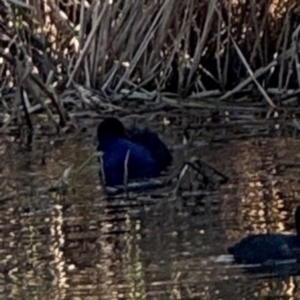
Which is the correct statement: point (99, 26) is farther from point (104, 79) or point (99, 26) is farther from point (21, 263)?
point (21, 263)

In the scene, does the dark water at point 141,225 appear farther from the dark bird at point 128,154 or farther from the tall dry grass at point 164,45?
the tall dry grass at point 164,45

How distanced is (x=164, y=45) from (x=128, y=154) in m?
2.81

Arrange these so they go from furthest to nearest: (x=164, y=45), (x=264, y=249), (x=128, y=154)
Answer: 1. (x=164, y=45)
2. (x=128, y=154)
3. (x=264, y=249)

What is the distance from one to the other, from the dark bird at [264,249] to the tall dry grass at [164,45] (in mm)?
4788

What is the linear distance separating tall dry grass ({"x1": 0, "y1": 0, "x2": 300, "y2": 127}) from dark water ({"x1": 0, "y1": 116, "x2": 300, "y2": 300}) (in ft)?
5.72

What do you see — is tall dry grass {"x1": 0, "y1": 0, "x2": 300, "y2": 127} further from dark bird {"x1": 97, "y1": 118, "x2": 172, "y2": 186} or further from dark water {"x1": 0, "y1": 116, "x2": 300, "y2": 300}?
dark bird {"x1": 97, "y1": 118, "x2": 172, "y2": 186}

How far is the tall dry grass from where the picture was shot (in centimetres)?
1081

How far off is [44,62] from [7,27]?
2.12 ft

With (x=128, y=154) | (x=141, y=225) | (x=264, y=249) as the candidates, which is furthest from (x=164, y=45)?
(x=264, y=249)

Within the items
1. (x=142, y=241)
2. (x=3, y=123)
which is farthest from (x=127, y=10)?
(x=142, y=241)

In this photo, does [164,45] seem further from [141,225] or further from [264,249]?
[264,249]

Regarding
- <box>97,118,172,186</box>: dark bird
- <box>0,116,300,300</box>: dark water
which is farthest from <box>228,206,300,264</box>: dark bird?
<box>97,118,172,186</box>: dark bird

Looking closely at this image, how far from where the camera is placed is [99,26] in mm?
10852

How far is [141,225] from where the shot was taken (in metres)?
6.79
